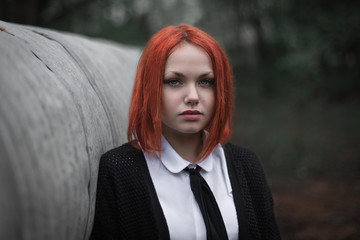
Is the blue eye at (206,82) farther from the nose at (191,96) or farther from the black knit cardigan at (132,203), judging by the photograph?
the black knit cardigan at (132,203)

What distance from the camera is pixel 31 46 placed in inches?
41.5

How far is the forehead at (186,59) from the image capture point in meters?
1.36

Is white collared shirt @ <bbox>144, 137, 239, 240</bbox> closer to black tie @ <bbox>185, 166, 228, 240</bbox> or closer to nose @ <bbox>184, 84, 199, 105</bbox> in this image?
black tie @ <bbox>185, 166, 228, 240</bbox>

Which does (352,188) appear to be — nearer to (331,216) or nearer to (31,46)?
(331,216)

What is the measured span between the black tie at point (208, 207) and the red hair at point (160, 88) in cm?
12

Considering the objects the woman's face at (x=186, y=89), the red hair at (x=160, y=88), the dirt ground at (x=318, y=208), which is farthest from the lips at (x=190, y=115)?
the dirt ground at (x=318, y=208)

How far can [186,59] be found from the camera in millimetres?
1364

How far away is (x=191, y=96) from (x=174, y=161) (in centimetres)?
30

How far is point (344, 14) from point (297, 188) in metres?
2.78

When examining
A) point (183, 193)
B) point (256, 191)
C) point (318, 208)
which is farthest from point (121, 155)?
point (318, 208)

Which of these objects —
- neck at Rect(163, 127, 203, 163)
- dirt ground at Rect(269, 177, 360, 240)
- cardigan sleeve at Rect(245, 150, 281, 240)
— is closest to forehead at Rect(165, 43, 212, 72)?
neck at Rect(163, 127, 203, 163)

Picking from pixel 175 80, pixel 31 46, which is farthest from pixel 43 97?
pixel 175 80

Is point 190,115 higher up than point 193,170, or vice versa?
point 190,115

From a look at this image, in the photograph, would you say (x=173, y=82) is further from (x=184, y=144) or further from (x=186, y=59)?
(x=184, y=144)
